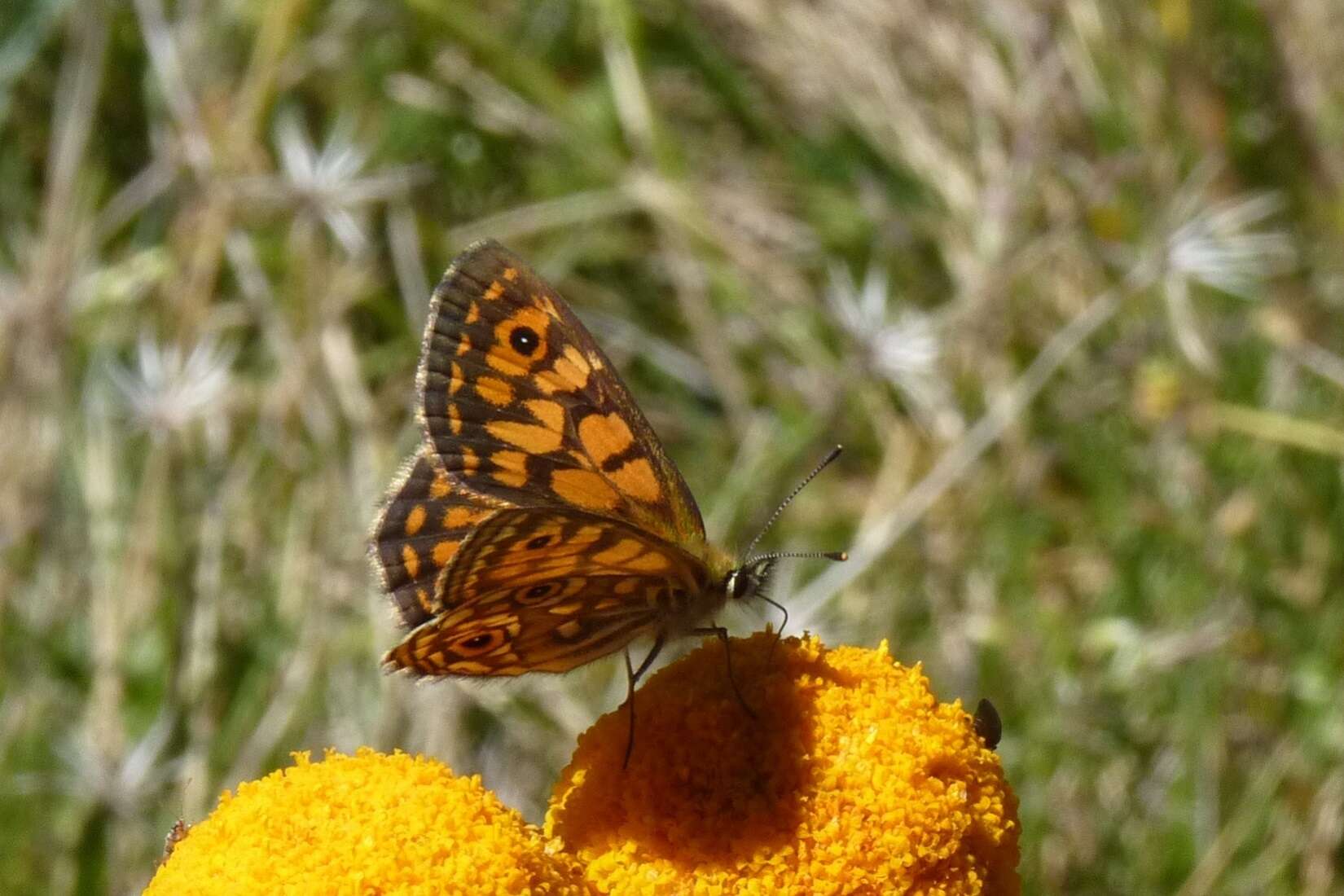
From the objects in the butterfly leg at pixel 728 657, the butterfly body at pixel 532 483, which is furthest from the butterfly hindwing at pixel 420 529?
the butterfly leg at pixel 728 657

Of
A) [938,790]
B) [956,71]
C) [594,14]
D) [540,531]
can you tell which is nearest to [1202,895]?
[938,790]

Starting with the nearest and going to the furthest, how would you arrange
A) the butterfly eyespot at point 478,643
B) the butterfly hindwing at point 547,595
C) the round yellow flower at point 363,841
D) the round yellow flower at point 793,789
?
the round yellow flower at point 363,841
the round yellow flower at point 793,789
the butterfly hindwing at point 547,595
the butterfly eyespot at point 478,643

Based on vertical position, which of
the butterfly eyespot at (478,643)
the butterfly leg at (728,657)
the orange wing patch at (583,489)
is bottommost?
the butterfly leg at (728,657)

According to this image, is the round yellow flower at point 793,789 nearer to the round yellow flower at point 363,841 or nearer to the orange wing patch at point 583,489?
the round yellow flower at point 363,841

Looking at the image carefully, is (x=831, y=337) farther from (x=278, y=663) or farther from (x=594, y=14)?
(x=278, y=663)

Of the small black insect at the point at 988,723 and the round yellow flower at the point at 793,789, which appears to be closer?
the round yellow flower at the point at 793,789

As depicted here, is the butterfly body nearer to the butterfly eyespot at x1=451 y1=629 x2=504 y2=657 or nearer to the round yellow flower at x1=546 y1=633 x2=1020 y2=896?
the butterfly eyespot at x1=451 y1=629 x2=504 y2=657

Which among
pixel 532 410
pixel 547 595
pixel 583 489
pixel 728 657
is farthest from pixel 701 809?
pixel 532 410
